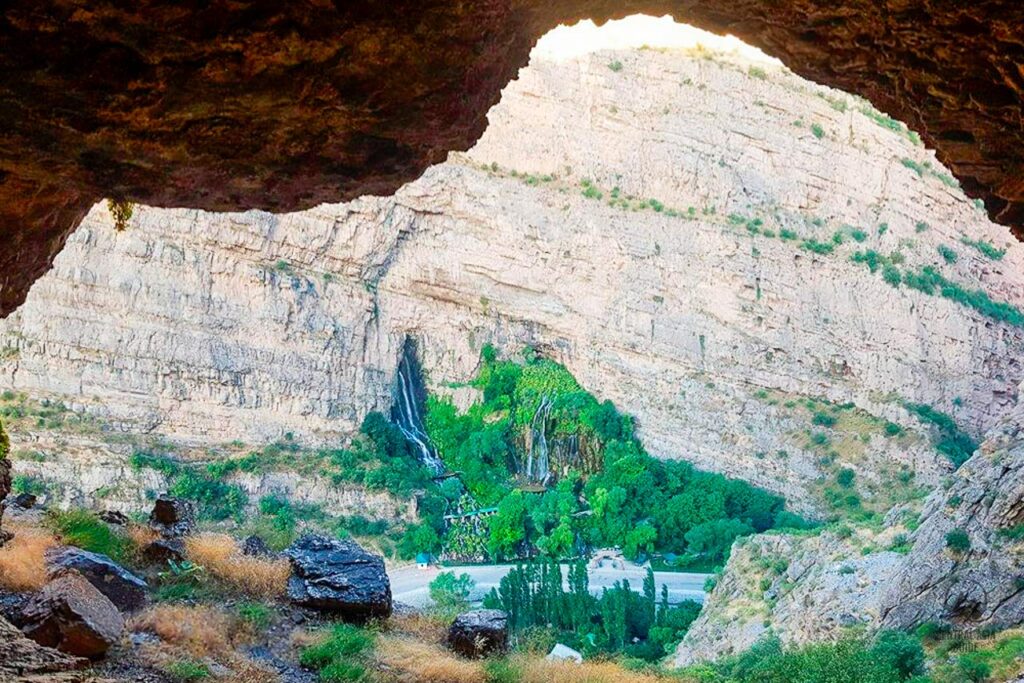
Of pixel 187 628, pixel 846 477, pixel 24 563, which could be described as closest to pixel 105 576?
pixel 24 563

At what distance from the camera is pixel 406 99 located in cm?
505

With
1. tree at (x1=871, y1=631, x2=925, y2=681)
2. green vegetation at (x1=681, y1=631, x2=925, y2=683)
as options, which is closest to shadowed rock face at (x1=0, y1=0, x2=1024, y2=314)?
green vegetation at (x1=681, y1=631, x2=925, y2=683)

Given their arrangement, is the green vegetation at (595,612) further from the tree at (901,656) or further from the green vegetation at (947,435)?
the green vegetation at (947,435)

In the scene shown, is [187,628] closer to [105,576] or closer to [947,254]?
[105,576]

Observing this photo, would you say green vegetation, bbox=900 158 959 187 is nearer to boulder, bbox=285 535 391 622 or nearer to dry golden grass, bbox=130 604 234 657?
boulder, bbox=285 535 391 622

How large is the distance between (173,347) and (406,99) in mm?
41869

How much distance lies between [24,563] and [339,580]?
13.2 feet

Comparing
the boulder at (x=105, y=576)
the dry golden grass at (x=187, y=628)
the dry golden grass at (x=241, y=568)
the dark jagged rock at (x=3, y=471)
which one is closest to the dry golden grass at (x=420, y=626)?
the dry golden grass at (x=241, y=568)

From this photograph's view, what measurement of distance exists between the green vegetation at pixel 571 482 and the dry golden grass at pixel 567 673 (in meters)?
27.1

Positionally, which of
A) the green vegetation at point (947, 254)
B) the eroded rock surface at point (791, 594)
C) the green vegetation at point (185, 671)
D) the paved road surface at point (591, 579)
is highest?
the green vegetation at point (947, 254)

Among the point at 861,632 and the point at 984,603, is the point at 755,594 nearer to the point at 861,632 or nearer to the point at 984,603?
the point at 861,632

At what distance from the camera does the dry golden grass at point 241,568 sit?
12.7m

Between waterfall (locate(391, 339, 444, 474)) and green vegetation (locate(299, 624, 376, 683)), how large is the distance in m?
35.0

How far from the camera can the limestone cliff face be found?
4359 centimetres
